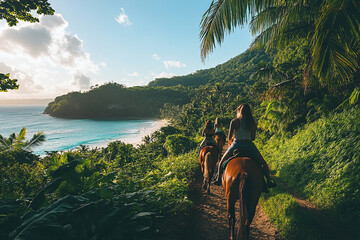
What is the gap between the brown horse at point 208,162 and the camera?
206 inches

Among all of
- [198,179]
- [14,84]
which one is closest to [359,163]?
[198,179]

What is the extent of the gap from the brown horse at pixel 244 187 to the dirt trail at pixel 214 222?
0.74 m

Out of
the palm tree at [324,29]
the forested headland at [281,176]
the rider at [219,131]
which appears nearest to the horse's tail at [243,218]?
the forested headland at [281,176]

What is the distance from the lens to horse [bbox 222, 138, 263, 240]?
2.62 m

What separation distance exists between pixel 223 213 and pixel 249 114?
2624mm

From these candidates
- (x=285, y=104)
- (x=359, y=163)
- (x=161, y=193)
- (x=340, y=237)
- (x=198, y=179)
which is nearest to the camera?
(x=340, y=237)

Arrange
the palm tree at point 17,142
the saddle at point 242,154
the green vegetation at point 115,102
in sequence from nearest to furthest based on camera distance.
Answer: the saddle at point 242,154 → the palm tree at point 17,142 → the green vegetation at point 115,102

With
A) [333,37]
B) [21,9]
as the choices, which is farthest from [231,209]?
[21,9]

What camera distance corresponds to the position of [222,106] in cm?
5922

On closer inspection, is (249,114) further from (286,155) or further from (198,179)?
(286,155)

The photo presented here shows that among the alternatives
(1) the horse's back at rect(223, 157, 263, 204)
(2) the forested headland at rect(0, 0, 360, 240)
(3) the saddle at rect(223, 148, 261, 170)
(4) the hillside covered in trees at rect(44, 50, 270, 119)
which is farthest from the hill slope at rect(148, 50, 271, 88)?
(1) the horse's back at rect(223, 157, 263, 204)

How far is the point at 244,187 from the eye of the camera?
2678 millimetres

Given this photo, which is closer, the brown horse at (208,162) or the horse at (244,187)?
the horse at (244,187)

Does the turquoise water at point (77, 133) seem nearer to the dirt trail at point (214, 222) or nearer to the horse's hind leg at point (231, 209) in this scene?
the dirt trail at point (214, 222)
